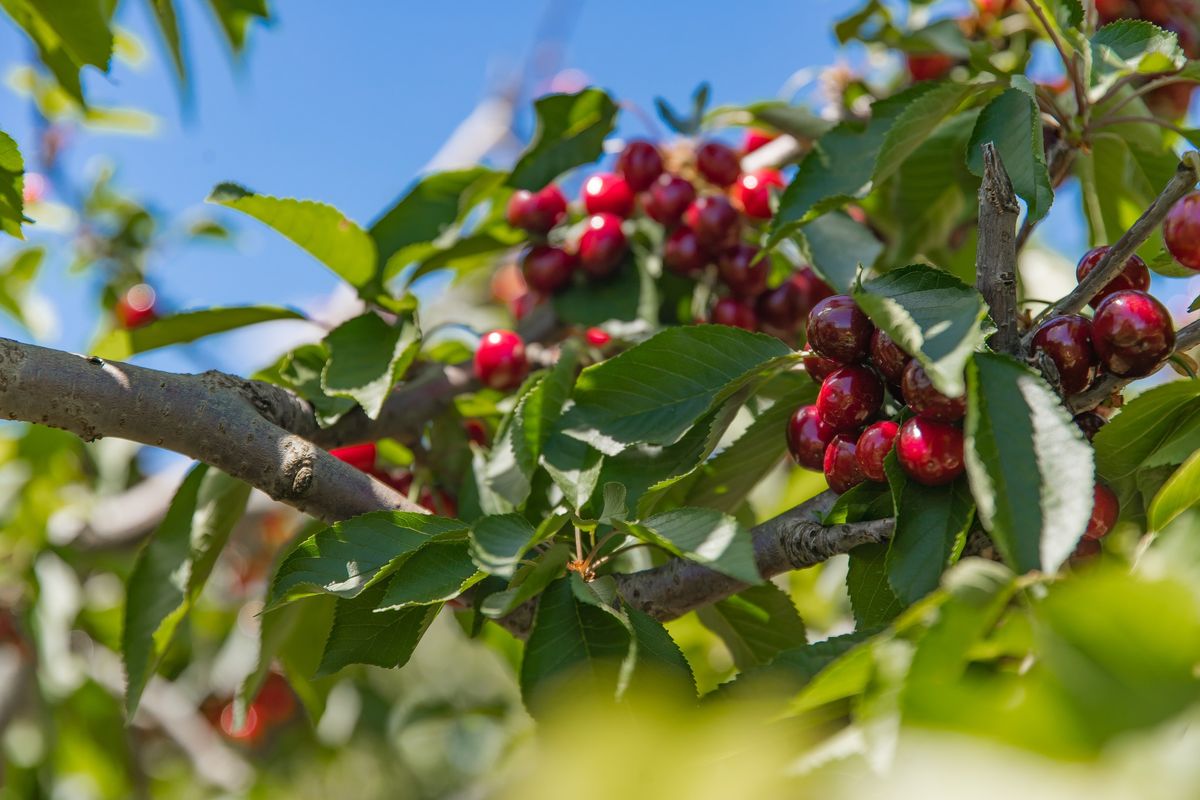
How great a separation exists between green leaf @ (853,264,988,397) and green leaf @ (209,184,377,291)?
0.78m

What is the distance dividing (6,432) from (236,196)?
1.85 m

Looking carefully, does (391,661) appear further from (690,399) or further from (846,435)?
(846,435)

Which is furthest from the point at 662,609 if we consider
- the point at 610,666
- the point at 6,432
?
the point at 6,432

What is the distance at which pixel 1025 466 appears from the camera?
2.31 ft

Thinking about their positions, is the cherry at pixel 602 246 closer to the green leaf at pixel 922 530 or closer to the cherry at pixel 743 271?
the cherry at pixel 743 271

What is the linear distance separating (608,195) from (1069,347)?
106 centimetres

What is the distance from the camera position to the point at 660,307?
1.77m

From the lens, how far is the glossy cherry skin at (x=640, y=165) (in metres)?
1.81

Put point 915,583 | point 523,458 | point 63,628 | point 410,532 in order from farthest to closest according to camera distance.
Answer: point 63,628, point 523,458, point 410,532, point 915,583

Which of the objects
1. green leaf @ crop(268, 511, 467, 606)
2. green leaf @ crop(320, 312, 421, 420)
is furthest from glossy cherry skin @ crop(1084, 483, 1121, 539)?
green leaf @ crop(320, 312, 421, 420)

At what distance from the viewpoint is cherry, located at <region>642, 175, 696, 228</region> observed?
5.71ft

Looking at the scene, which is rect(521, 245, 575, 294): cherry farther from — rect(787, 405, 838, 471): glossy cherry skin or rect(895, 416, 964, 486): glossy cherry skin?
rect(895, 416, 964, 486): glossy cherry skin

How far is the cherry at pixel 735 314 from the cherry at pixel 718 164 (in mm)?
265

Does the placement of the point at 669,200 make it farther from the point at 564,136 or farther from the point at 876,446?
the point at 876,446
